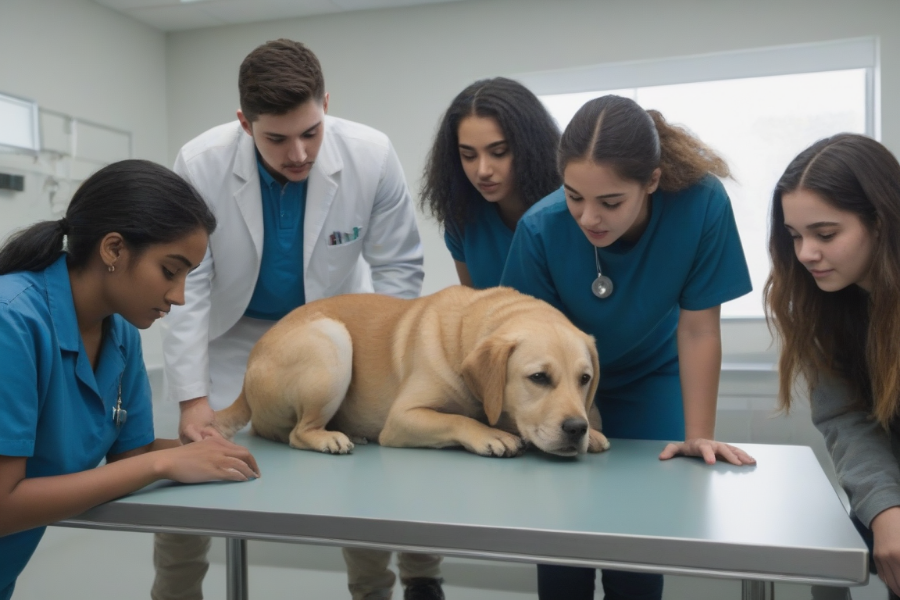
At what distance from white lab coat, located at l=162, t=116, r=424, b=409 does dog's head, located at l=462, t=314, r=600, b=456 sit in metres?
0.83

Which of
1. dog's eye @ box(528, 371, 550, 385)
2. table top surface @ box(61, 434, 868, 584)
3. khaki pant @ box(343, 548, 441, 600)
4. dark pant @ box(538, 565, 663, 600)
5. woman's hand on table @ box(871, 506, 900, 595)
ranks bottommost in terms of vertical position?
khaki pant @ box(343, 548, 441, 600)

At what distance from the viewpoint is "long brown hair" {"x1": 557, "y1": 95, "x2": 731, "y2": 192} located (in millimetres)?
1626

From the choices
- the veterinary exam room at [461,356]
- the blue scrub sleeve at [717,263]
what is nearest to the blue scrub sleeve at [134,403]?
the veterinary exam room at [461,356]

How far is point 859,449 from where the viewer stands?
1480 mm

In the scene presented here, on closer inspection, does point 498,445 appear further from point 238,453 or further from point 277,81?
point 277,81

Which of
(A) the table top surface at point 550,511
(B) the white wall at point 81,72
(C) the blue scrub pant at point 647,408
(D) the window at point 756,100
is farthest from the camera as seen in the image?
(D) the window at point 756,100

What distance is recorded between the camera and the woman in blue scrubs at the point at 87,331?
1.24m

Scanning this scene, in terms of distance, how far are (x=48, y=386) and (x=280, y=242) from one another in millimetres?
1066

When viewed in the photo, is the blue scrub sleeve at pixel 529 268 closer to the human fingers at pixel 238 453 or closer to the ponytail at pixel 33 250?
the human fingers at pixel 238 453

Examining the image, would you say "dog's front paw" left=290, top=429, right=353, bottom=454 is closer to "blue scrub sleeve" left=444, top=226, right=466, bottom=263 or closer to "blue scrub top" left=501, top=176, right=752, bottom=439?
"blue scrub top" left=501, top=176, right=752, bottom=439

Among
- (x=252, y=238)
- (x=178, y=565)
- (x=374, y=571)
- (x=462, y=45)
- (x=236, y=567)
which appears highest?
(x=462, y=45)

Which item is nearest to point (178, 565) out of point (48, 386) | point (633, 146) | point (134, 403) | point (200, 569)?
point (200, 569)

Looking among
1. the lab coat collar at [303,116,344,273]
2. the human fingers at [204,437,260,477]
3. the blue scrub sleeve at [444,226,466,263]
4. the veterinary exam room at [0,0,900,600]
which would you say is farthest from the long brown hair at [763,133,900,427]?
the lab coat collar at [303,116,344,273]

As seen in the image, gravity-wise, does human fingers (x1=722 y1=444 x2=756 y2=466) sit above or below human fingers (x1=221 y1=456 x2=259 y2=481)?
below
